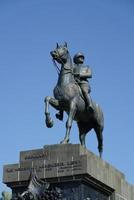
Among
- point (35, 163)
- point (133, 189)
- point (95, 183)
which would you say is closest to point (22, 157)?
point (35, 163)

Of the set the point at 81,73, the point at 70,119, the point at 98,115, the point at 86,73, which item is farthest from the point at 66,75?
the point at 98,115

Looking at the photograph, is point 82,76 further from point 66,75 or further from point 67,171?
point 67,171

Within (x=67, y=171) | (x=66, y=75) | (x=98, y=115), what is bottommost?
(x=67, y=171)

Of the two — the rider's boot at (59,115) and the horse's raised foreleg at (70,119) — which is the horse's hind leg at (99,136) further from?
the horse's raised foreleg at (70,119)

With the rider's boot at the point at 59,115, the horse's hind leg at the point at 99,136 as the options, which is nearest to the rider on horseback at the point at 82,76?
the rider's boot at the point at 59,115

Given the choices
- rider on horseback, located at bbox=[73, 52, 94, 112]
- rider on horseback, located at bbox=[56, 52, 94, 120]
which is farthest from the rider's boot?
rider on horseback, located at bbox=[73, 52, 94, 112]

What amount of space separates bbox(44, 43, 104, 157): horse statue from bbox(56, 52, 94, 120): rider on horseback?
0.16 metres

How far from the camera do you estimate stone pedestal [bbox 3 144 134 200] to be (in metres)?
23.1

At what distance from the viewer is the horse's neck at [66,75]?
2483 centimetres

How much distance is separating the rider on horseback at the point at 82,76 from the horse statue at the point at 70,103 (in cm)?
16

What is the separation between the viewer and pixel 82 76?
83.2ft

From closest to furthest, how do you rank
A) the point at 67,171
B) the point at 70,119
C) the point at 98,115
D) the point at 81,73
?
the point at 67,171, the point at 70,119, the point at 81,73, the point at 98,115

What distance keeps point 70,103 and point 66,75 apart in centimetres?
114

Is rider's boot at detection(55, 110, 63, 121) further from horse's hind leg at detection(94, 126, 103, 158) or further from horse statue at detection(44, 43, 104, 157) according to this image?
horse's hind leg at detection(94, 126, 103, 158)
